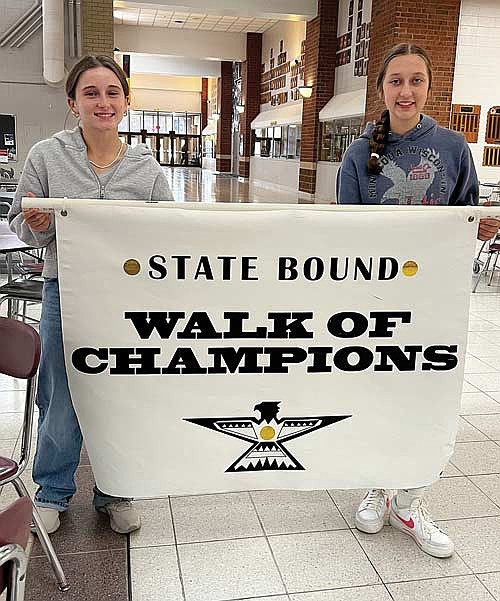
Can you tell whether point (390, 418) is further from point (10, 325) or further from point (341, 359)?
point (10, 325)

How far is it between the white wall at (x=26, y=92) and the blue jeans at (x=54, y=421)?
998cm

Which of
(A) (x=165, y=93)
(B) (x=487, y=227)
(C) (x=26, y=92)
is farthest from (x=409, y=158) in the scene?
(A) (x=165, y=93)

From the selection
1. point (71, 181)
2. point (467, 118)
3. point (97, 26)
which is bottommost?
point (71, 181)

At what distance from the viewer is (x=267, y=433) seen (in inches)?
78.0

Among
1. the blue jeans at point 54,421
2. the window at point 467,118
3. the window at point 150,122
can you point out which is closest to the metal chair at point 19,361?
the blue jeans at point 54,421

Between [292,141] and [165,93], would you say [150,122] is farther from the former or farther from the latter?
[292,141]

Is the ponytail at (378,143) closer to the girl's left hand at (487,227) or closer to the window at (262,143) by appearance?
the girl's left hand at (487,227)

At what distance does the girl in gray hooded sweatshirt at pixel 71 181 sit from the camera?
1991mm

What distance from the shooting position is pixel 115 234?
1789 mm

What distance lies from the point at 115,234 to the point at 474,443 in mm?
2168

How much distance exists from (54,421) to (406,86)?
1578mm

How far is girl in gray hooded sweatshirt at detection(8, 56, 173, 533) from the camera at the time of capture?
1.99 metres

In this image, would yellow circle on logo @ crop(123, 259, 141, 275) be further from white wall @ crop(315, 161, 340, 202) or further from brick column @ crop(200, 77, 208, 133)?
brick column @ crop(200, 77, 208, 133)

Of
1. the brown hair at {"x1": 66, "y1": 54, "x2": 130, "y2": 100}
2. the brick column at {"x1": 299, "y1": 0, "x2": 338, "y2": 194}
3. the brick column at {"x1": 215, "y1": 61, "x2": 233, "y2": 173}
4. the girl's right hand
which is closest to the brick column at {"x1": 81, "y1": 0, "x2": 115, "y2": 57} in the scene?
the brick column at {"x1": 299, "y1": 0, "x2": 338, "y2": 194}
